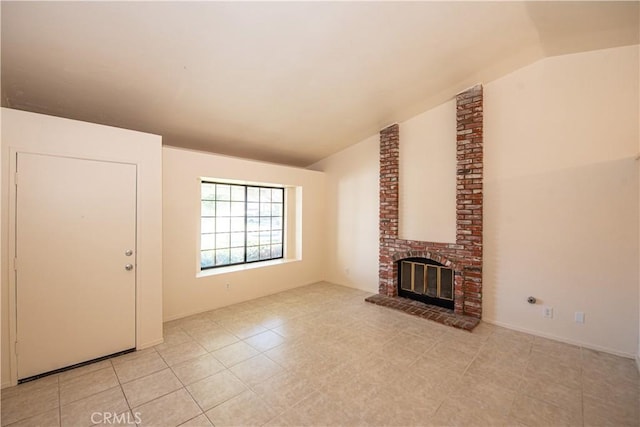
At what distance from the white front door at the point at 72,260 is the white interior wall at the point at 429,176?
3.98 m

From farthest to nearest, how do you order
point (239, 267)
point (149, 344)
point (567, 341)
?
1. point (239, 267)
2. point (567, 341)
3. point (149, 344)

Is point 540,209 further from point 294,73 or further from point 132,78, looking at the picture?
point 132,78

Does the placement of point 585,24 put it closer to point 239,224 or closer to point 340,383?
point 340,383

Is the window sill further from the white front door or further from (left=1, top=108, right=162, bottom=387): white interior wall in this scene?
the white front door

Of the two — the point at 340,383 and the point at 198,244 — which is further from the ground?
the point at 198,244

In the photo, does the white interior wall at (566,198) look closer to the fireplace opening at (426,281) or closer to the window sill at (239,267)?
the fireplace opening at (426,281)

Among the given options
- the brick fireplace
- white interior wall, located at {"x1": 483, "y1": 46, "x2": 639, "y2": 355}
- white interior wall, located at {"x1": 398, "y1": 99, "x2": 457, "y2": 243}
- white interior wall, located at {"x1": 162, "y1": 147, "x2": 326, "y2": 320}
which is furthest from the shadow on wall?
white interior wall, located at {"x1": 162, "y1": 147, "x2": 326, "y2": 320}

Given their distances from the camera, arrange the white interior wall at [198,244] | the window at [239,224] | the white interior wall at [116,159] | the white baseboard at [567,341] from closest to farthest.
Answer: the white interior wall at [116,159]
the white baseboard at [567,341]
the white interior wall at [198,244]
the window at [239,224]

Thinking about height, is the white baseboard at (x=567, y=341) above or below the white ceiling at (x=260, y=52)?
below

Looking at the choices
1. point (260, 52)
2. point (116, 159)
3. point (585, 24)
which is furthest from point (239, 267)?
point (585, 24)

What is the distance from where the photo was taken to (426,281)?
14.6ft

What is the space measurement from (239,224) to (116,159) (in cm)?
246

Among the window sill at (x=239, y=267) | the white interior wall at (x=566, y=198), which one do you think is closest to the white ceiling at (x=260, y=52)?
the white interior wall at (x=566, y=198)

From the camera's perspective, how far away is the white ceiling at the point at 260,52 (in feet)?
7.10
